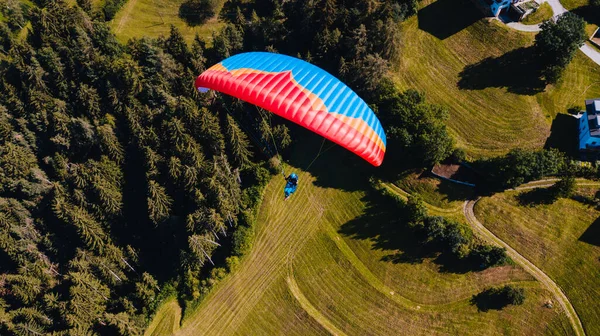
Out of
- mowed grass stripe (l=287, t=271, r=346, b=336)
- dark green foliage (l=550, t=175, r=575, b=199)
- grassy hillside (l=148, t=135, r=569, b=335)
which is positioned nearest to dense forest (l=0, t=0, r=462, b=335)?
grassy hillside (l=148, t=135, r=569, b=335)

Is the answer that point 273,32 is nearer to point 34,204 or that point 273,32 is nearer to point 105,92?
point 105,92

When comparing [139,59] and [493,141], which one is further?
[139,59]

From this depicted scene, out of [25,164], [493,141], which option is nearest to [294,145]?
[493,141]

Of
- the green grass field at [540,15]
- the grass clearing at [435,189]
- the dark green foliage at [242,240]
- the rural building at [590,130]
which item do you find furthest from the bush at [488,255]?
the green grass field at [540,15]

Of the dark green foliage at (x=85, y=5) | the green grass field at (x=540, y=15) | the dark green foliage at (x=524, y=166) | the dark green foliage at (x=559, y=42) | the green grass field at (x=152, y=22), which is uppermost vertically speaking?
the dark green foliage at (x=85, y=5)

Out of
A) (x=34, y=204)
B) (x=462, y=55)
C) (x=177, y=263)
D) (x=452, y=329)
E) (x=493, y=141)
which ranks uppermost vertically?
(x=462, y=55)

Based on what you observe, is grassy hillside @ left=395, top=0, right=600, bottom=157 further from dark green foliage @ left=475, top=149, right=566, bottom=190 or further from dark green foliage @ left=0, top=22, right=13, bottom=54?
dark green foliage @ left=0, top=22, right=13, bottom=54

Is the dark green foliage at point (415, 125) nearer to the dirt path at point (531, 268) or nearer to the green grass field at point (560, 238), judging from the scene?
the dirt path at point (531, 268)
